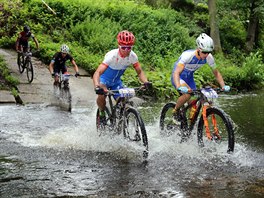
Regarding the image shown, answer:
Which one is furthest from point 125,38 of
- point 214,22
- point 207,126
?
point 214,22

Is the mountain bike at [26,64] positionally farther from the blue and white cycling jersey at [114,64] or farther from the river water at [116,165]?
the blue and white cycling jersey at [114,64]

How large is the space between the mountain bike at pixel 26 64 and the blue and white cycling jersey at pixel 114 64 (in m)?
8.38

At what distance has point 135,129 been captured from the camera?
27.7 ft

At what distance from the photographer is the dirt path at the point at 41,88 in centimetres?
1588

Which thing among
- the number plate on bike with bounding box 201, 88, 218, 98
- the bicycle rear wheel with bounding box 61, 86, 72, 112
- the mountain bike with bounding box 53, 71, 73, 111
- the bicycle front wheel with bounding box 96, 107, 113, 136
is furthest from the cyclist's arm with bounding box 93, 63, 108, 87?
the bicycle rear wheel with bounding box 61, 86, 72, 112

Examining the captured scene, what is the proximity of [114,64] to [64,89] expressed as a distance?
5758 mm

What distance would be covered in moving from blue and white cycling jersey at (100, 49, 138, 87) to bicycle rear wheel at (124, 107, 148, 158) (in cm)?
117

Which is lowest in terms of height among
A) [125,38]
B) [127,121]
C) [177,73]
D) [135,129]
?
[135,129]

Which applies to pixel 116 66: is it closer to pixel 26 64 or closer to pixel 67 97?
pixel 67 97

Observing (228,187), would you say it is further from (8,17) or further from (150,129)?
(8,17)

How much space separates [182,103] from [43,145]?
10.6 feet

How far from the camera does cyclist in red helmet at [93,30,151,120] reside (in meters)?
8.61

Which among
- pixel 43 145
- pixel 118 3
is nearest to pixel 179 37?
pixel 118 3

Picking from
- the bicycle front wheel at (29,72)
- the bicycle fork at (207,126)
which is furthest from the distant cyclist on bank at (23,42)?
the bicycle fork at (207,126)
